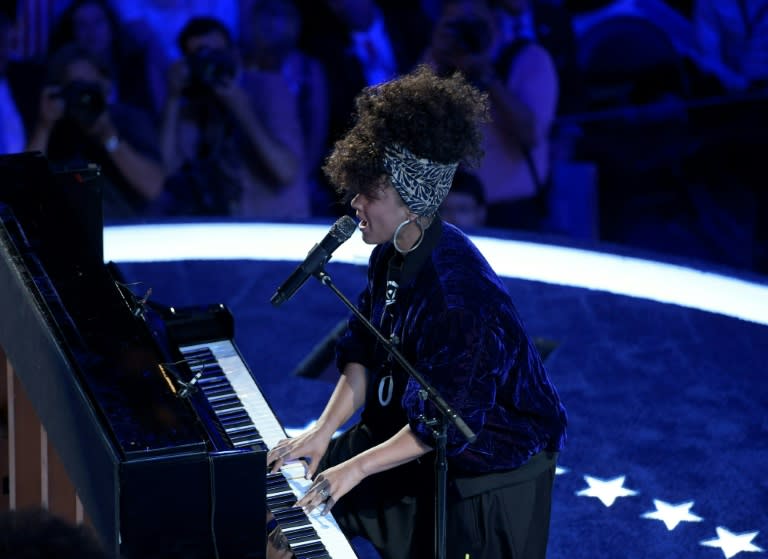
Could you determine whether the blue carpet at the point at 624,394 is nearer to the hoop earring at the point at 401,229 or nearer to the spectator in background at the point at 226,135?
the spectator in background at the point at 226,135

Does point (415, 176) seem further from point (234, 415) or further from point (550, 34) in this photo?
point (550, 34)

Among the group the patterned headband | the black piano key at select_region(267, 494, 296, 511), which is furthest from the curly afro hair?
the black piano key at select_region(267, 494, 296, 511)

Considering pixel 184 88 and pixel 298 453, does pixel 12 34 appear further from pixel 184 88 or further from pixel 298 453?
pixel 298 453

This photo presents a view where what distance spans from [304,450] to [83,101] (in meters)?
5.74

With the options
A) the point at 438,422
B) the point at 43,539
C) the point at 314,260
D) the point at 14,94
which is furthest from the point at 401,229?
the point at 14,94

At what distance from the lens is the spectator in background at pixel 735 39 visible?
26.1ft

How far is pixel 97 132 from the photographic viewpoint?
8.34m

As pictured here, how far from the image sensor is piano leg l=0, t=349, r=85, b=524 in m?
2.96

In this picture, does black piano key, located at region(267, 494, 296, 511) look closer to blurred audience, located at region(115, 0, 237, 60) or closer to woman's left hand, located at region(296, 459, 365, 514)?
woman's left hand, located at region(296, 459, 365, 514)

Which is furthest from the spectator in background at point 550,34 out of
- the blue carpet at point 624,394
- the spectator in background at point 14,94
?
the spectator in background at point 14,94

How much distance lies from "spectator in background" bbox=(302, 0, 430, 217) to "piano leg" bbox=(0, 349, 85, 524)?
5.46 m

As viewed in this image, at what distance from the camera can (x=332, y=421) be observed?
3.36m

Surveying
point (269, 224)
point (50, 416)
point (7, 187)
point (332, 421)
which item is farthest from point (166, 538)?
point (269, 224)

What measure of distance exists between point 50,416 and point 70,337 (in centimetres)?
19
